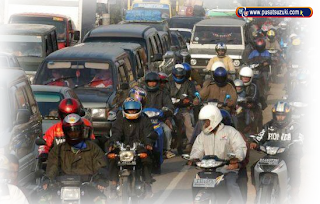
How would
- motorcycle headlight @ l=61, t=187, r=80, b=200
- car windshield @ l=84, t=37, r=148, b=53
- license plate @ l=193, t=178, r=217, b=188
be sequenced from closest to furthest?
1. motorcycle headlight @ l=61, t=187, r=80, b=200
2. license plate @ l=193, t=178, r=217, b=188
3. car windshield @ l=84, t=37, r=148, b=53

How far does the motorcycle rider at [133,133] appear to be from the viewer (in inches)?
538

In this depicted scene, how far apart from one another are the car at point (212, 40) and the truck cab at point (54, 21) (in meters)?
3.57

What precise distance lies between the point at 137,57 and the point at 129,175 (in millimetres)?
10106

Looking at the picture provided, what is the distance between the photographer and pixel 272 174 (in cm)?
1276

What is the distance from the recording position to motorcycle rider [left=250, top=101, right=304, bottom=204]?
527 inches

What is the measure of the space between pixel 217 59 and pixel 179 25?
16.1 metres

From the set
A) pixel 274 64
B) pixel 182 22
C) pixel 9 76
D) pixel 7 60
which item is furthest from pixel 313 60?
pixel 9 76

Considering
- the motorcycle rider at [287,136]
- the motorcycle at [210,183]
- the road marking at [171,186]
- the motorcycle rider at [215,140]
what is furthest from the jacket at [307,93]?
the motorcycle at [210,183]

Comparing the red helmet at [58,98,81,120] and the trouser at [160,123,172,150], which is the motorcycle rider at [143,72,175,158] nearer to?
the trouser at [160,123,172,150]

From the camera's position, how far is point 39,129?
1466cm

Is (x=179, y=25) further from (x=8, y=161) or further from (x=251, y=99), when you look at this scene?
(x=8, y=161)

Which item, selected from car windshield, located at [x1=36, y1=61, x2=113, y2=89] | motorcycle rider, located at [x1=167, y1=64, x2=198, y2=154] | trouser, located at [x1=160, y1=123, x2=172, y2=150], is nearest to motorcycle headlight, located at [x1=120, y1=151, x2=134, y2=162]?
trouser, located at [x1=160, y1=123, x2=172, y2=150]

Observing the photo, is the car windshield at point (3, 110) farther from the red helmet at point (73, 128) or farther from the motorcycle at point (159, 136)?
the motorcycle at point (159, 136)

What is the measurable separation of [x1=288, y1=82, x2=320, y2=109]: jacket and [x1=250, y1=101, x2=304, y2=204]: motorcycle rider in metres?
7.68
